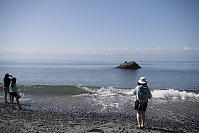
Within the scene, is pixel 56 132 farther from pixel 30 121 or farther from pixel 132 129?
pixel 132 129

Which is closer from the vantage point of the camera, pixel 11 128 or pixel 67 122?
pixel 11 128

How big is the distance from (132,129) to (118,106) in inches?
204

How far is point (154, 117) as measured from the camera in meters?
9.44

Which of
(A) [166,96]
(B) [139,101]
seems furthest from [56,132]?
(A) [166,96]

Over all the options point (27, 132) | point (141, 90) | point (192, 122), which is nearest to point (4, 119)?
point (27, 132)

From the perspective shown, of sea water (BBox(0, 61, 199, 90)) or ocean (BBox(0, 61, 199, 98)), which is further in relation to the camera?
sea water (BBox(0, 61, 199, 90))

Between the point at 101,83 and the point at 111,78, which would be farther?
the point at 111,78

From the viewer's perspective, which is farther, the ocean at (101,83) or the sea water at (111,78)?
the sea water at (111,78)

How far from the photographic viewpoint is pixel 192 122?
856 centimetres

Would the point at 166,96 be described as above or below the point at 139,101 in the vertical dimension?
below

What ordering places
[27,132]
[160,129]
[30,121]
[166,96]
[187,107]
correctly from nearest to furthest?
[27,132] < [160,129] < [30,121] < [187,107] < [166,96]

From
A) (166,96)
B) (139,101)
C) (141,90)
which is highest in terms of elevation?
→ (141,90)

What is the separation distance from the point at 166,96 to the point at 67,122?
11.1 m

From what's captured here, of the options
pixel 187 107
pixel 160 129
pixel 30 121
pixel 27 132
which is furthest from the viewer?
pixel 187 107
